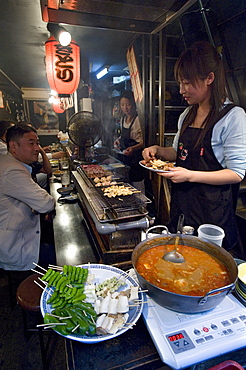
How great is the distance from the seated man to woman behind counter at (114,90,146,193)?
7.39 feet

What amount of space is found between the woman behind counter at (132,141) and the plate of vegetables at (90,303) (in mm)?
3488

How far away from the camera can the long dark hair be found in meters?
1.96

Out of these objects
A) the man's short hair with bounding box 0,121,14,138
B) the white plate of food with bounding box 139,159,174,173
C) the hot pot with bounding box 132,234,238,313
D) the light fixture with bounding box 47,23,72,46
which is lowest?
the hot pot with bounding box 132,234,238,313

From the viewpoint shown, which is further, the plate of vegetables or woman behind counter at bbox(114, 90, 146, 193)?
woman behind counter at bbox(114, 90, 146, 193)

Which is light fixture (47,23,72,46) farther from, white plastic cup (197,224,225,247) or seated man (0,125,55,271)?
white plastic cup (197,224,225,247)

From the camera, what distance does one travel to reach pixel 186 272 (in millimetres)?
1319

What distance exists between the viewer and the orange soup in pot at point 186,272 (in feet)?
4.00

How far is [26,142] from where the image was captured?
300cm

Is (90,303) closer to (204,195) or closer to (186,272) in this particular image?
(186,272)

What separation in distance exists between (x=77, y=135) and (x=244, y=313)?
392 cm

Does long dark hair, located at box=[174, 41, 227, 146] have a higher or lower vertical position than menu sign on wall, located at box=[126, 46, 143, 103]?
lower

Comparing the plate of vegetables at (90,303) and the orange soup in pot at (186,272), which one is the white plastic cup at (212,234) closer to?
the orange soup in pot at (186,272)

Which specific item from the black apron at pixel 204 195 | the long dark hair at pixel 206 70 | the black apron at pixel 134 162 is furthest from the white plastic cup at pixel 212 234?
the black apron at pixel 134 162

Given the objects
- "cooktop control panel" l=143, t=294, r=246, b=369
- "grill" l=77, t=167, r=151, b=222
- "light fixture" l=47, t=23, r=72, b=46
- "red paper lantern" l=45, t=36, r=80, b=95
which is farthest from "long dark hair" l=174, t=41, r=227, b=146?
"red paper lantern" l=45, t=36, r=80, b=95
